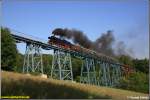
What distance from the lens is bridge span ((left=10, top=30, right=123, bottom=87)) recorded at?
36000mm

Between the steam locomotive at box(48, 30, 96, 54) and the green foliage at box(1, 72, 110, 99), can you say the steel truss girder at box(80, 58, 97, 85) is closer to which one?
the steam locomotive at box(48, 30, 96, 54)

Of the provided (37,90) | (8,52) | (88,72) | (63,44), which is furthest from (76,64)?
(37,90)

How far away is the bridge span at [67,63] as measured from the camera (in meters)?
36.0

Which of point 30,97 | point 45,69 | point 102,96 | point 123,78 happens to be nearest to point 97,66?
point 123,78

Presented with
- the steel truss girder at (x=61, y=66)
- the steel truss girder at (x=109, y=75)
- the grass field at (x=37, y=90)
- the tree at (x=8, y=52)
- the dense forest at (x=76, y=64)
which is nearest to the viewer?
the grass field at (x=37, y=90)

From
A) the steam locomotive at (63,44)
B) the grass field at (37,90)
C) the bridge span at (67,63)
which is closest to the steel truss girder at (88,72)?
the bridge span at (67,63)

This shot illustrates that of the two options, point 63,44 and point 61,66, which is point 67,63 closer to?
point 61,66

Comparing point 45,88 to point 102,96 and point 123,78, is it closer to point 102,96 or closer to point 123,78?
point 102,96

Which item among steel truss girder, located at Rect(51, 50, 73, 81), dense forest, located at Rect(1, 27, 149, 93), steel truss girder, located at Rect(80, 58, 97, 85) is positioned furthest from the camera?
steel truss girder, located at Rect(80, 58, 97, 85)

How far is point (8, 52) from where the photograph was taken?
33.2m

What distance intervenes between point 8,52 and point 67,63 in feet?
43.6

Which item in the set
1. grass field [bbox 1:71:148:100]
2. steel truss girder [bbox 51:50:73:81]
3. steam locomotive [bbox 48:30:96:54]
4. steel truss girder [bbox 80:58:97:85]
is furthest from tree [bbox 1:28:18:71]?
steel truss girder [bbox 80:58:97:85]

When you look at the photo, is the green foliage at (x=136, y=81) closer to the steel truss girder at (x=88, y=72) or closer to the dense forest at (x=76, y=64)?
the dense forest at (x=76, y=64)

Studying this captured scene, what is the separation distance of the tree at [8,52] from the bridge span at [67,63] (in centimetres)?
133
